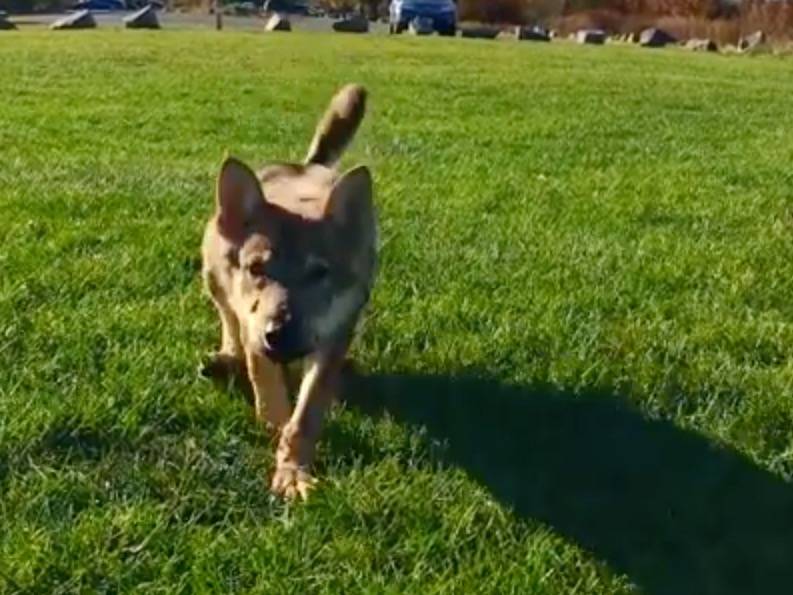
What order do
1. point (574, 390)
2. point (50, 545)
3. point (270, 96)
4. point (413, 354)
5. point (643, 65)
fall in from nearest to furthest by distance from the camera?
point (50, 545), point (574, 390), point (413, 354), point (270, 96), point (643, 65)

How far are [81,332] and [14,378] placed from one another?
434 millimetres

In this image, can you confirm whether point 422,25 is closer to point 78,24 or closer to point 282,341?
point 78,24

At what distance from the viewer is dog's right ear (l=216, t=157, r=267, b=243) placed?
3432mm

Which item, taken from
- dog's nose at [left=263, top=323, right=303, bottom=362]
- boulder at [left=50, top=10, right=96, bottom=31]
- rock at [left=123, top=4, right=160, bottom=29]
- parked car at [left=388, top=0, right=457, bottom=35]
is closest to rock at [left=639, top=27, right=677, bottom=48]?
parked car at [left=388, top=0, right=457, bottom=35]

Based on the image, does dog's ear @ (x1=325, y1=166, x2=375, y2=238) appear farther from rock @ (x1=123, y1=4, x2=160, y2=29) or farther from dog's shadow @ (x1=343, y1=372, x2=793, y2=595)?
rock @ (x1=123, y1=4, x2=160, y2=29)

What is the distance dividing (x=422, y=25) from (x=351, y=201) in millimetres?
31234

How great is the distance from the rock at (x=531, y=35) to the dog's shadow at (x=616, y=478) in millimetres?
31116

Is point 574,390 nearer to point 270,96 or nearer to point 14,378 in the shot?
point 14,378

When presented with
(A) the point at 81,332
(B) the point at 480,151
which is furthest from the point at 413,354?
(B) the point at 480,151

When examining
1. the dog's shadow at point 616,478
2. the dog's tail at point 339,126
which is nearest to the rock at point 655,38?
the dog's tail at point 339,126

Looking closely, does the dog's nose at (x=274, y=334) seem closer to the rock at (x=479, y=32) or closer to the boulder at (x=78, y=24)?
the boulder at (x=78, y=24)

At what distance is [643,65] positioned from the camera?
2275 centimetres

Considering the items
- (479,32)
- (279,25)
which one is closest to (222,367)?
(279,25)

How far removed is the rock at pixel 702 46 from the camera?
33.3 metres
